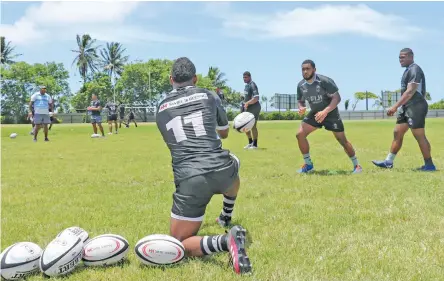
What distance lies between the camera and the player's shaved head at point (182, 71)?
191 inches

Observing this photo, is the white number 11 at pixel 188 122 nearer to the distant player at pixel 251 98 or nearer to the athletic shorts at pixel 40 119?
the distant player at pixel 251 98

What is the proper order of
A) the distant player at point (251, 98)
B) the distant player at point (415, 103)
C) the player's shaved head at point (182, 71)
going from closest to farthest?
the player's shaved head at point (182, 71)
the distant player at point (415, 103)
the distant player at point (251, 98)

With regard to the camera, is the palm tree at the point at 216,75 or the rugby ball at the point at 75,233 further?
the palm tree at the point at 216,75

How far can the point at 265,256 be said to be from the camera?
14.3 ft

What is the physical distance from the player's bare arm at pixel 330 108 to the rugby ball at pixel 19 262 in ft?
20.9

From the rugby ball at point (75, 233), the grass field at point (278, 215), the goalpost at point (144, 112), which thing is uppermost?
the rugby ball at point (75, 233)

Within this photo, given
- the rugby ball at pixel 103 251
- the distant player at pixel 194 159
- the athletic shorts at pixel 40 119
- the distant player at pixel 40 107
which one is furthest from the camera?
the athletic shorts at pixel 40 119

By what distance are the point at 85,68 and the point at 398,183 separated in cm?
9747

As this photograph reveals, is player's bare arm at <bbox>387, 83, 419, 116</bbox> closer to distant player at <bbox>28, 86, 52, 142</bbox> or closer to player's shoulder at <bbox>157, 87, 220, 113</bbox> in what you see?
player's shoulder at <bbox>157, 87, 220, 113</bbox>

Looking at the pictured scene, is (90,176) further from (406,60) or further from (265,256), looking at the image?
(406,60)

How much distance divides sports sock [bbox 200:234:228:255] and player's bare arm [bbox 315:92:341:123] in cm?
551

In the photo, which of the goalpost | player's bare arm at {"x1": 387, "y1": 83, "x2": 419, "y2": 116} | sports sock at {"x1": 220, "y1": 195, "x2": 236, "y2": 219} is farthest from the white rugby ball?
the goalpost

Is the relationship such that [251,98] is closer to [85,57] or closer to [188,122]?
[188,122]

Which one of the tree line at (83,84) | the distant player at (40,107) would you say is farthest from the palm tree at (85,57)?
the distant player at (40,107)
